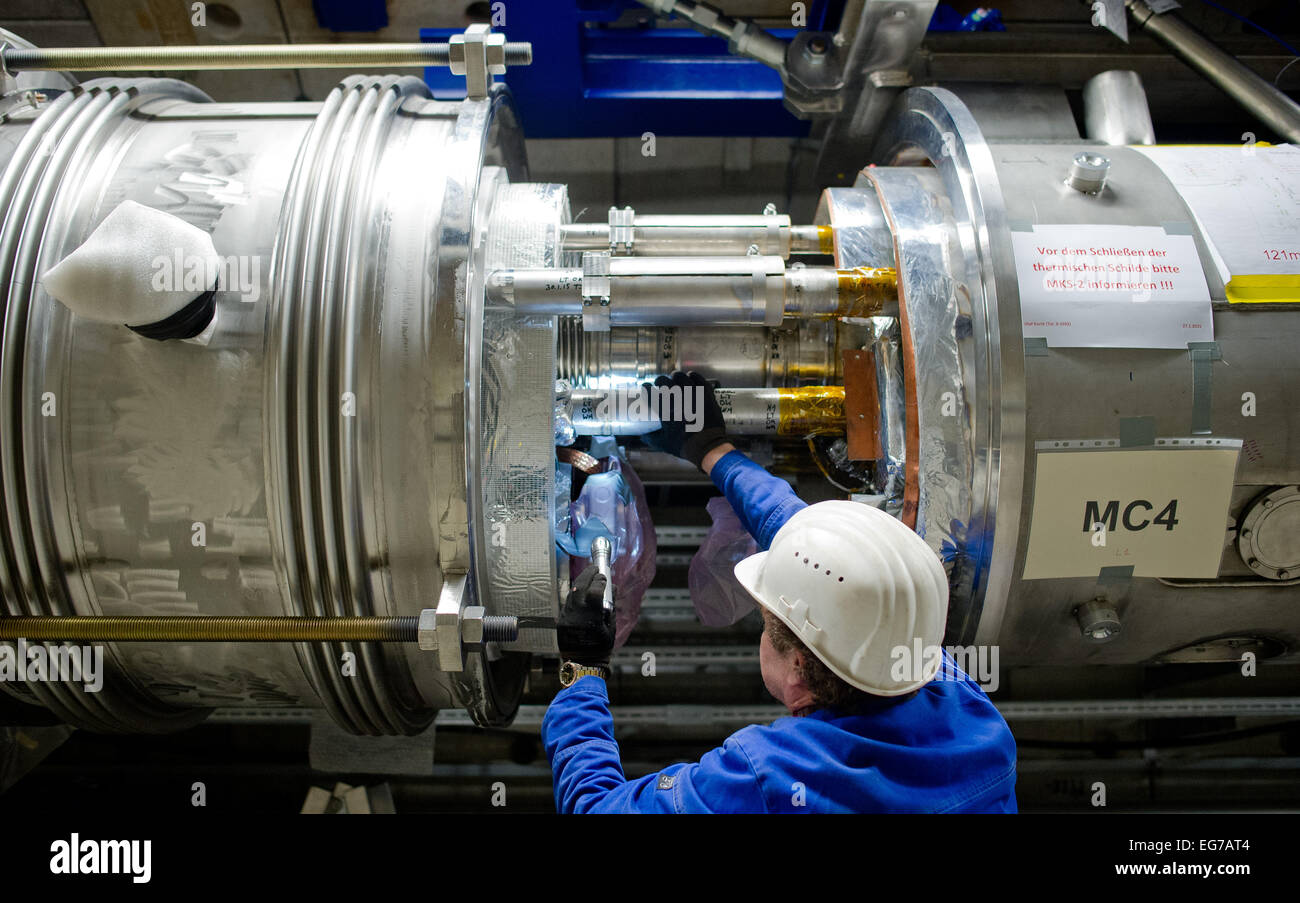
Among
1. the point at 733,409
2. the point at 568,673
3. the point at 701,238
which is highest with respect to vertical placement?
the point at 701,238

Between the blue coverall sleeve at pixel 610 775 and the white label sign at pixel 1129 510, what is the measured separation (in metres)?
Result: 0.61

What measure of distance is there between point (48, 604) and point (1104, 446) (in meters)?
1.73

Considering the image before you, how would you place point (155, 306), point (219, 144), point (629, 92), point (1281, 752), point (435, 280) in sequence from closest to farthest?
point (155, 306) < point (435, 280) < point (219, 144) < point (629, 92) < point (1281, 752)

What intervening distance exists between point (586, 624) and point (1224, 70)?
1821 millimetres

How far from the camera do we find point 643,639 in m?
2.16

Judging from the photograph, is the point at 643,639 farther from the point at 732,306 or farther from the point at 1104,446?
the point at 1104,446

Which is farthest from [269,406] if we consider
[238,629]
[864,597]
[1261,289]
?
[1261,289]

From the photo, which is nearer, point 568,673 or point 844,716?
point 844,716

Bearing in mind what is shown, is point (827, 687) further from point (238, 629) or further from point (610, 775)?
point (238, 629)

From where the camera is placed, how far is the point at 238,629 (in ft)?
4.03

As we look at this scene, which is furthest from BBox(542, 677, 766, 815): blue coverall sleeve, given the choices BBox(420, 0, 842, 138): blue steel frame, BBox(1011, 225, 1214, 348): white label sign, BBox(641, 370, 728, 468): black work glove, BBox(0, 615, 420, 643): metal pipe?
BBox(420, 0, 842, 138): blue steel frame

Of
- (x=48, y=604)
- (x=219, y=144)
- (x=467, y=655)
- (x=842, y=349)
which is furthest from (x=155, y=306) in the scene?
(x=842, y=349)

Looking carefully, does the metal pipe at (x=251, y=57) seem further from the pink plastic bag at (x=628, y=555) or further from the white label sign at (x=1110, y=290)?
the white label sign at (x=1110, y=290)

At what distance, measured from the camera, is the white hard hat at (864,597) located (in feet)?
3.89
